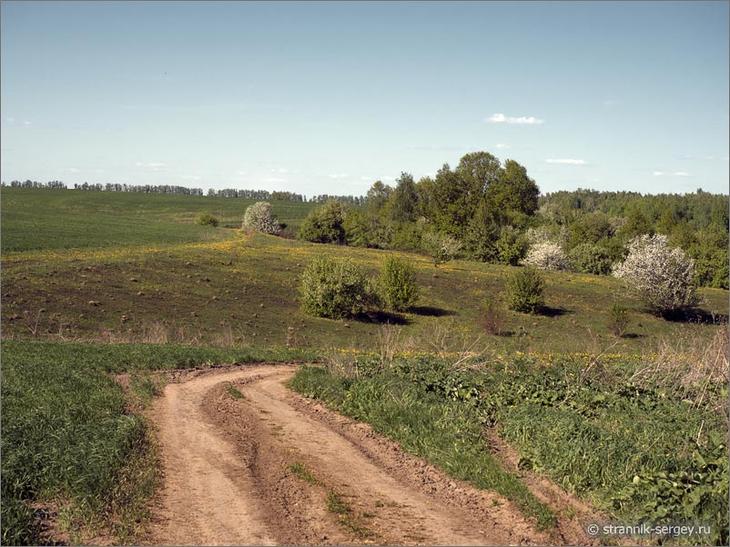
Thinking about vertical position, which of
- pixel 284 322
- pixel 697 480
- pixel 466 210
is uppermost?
pixel 466 210

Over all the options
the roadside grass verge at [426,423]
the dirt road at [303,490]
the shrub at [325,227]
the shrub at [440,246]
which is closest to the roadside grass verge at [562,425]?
the roadside grass verge at [426,423]

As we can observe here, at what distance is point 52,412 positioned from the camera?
36.5 feet

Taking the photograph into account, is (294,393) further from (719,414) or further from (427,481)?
(719,414)

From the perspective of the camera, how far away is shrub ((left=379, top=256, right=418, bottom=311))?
41.2 meters

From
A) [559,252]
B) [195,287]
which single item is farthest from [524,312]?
[559,252]

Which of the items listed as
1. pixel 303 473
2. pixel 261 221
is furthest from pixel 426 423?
pixel 261 221

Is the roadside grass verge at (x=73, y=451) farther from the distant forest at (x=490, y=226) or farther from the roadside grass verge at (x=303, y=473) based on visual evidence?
the distant forest at (x=490, y=226)

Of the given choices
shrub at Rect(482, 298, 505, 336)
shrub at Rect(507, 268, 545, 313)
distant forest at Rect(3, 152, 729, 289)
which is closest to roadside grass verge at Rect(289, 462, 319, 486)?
shrub at Rect(482, 298, 505, 336)

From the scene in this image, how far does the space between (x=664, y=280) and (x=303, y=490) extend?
43.1 metres

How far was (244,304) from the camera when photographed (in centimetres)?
3950

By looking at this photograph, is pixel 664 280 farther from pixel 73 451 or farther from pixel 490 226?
pixel 73 451

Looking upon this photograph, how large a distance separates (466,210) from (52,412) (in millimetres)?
76599

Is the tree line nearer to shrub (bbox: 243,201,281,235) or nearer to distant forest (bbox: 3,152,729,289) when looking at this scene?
distant forest (bbox: 3,152,729,289)

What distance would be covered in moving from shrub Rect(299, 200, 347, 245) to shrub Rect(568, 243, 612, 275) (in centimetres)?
3278
